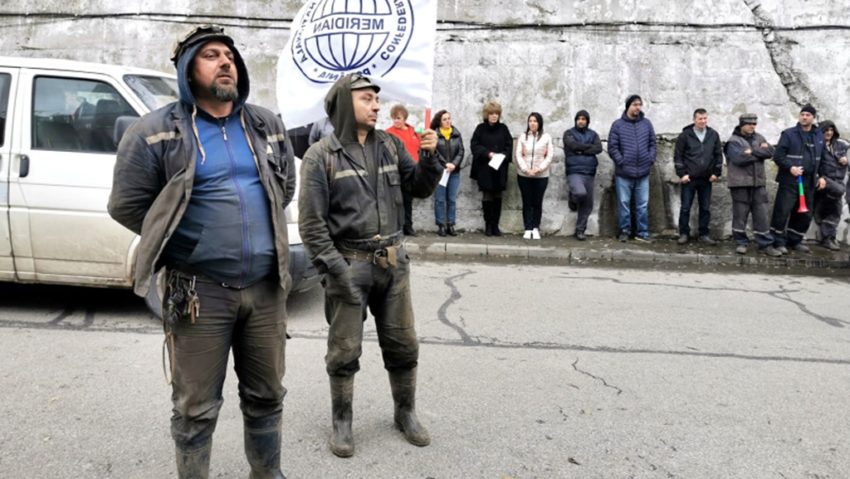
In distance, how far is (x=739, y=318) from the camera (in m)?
6.61

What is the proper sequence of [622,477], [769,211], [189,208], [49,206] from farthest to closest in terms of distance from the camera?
[769,211]
[49,206]
[622,477]
[189,208]

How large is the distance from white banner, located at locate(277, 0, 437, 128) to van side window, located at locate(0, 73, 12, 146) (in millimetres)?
3222

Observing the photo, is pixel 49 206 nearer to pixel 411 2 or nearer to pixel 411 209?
pixel 411 2

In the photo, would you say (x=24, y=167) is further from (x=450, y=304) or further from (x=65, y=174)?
(x=450, y=304)

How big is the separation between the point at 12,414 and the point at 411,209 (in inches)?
293

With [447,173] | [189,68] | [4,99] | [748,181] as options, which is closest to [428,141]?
[189,68]

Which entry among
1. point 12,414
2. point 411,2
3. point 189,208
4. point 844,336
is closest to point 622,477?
point 189,208

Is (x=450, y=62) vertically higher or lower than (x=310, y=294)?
higher

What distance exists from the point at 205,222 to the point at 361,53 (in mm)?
1519

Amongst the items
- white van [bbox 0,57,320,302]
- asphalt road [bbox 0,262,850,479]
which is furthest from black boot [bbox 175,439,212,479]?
white van [bbox 0,57,320,302]

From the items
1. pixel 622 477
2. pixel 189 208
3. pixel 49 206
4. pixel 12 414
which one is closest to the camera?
pixel 189 208

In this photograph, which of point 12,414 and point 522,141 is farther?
point 522,141

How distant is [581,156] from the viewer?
10.6m

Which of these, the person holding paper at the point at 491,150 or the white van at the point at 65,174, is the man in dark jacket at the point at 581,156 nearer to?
the person holding paper at the point at 491,150
